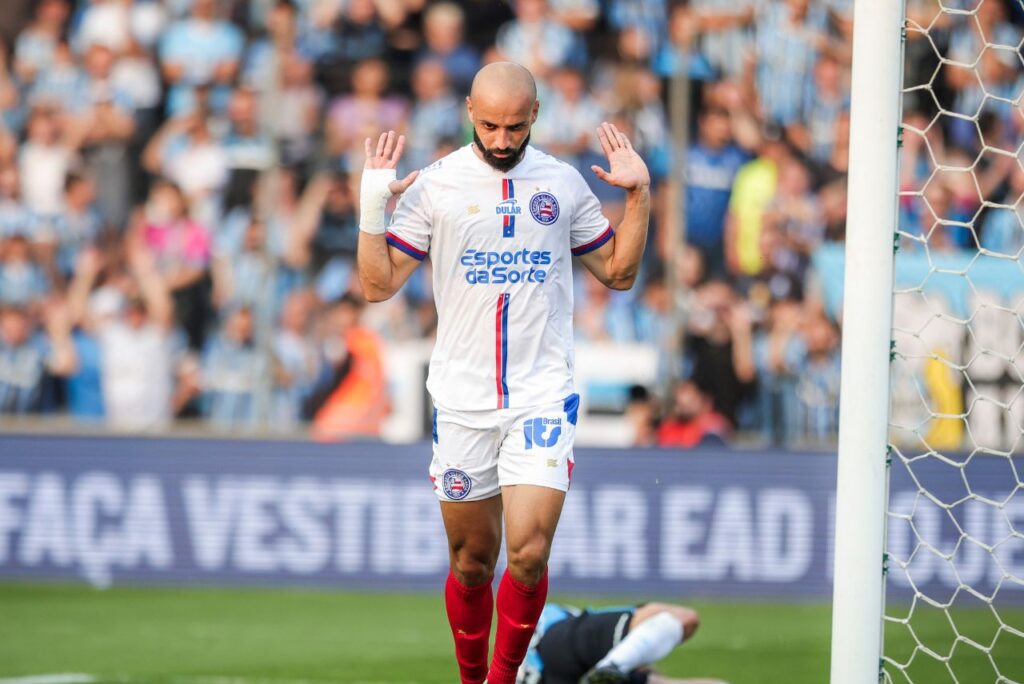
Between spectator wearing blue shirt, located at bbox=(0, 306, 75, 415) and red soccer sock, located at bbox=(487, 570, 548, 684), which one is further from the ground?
spectator wearing blue shirt, located at bbox=(0, 306, 75, 415)

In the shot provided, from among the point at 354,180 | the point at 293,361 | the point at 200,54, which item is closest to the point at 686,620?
the point at 293,361

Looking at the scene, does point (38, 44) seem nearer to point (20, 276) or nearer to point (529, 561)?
point (20, 276)

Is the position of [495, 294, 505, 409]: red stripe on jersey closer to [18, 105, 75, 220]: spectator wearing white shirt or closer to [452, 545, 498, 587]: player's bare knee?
[452, 545, 498, 587]: player's bare knee

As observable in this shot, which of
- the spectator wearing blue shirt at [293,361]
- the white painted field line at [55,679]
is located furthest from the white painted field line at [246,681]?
the spectator wearing blue shirt at [293,361]

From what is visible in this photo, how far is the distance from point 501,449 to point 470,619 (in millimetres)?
703

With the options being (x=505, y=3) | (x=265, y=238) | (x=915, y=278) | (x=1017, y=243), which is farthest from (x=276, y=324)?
(x=1017, y=243)

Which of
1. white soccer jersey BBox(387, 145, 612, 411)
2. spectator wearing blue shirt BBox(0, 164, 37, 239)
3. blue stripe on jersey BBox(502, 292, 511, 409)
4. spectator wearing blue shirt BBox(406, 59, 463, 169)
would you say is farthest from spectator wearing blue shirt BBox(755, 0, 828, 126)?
blue stripe on jersey BBox(502, 292, 511, 409)

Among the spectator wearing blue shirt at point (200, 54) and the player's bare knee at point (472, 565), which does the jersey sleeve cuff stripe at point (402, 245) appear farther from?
the spectator wearing blue shirt at point (200, 54)

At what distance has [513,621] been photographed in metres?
5.45

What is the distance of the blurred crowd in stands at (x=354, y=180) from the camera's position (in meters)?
11.0

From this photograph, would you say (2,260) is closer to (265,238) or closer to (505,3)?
(265,238)

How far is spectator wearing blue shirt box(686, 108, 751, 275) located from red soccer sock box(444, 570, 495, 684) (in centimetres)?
609

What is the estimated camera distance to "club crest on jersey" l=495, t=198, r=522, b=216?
543 centimetres

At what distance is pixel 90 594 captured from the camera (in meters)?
10.1
